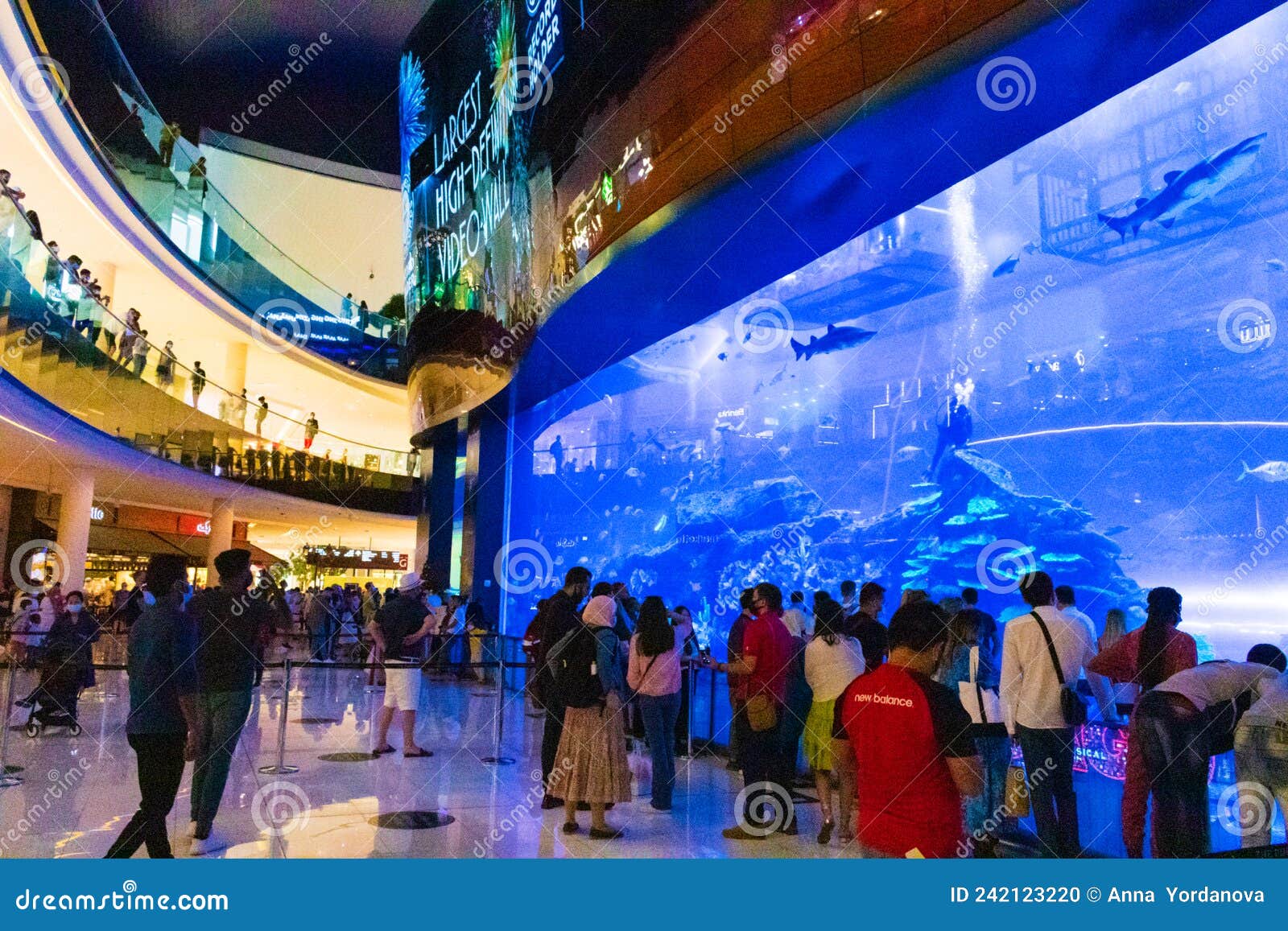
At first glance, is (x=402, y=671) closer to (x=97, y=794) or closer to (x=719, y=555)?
(x=97, y=794)

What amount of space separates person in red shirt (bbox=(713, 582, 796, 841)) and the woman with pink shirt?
1.41 feet

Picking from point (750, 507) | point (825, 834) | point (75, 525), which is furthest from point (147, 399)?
point (750, 507)

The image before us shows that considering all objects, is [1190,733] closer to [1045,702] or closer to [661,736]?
[1045,702]

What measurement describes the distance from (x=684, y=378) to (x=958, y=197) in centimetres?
1306

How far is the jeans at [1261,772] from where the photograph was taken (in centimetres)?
386

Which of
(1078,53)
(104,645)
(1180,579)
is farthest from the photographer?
(1180,579)

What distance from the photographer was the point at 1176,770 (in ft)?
12.7

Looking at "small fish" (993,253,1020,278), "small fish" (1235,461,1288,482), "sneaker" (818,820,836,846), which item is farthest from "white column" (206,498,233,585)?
"small fish" (993,253,1020,278)

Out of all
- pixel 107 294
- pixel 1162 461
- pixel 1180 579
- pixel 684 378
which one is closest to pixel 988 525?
pixel 1180 579

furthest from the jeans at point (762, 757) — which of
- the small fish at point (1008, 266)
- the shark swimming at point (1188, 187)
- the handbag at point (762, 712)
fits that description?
the small fish at point (1008, 266)

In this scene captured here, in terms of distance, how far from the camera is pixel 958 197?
109ft

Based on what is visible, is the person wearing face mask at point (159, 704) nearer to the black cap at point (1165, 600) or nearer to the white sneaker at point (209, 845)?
the white sneaker at point (209, 845)

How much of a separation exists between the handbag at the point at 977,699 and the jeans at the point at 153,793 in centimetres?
409

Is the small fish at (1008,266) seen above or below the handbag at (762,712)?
above
